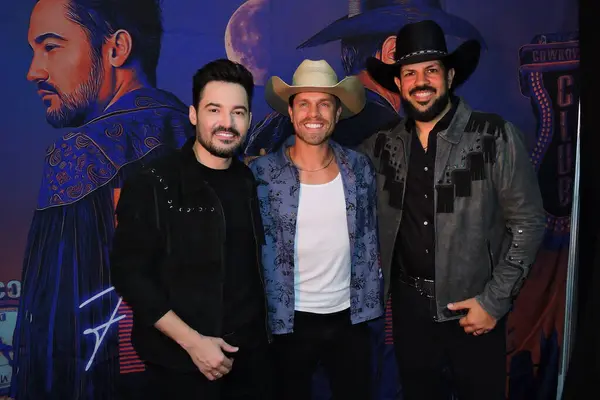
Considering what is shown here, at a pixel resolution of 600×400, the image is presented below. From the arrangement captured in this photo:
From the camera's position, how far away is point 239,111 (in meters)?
1.98

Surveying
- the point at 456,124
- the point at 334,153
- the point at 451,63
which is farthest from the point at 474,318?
the point at 451,63

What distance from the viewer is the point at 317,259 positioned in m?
2.22

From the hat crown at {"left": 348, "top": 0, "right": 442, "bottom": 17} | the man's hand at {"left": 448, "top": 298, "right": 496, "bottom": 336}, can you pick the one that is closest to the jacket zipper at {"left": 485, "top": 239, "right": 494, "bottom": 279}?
the man's hand at {"left": 448, "top": 298, "right": 496, "bottom": 336}

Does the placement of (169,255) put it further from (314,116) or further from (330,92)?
(330,92)

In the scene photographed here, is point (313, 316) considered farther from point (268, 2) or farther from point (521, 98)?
point (521, 98)

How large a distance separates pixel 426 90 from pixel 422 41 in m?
0.24

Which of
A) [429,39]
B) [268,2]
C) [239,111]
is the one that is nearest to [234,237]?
[239,111]

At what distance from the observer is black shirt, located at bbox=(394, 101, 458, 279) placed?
7.37ft

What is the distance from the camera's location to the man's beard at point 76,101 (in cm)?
260

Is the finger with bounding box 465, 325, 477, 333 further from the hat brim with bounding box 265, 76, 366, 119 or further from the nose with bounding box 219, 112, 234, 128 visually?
the nose with bounding box 219, 112, 234, 128

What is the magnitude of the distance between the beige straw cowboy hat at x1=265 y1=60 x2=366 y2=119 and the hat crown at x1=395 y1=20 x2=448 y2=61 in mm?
290

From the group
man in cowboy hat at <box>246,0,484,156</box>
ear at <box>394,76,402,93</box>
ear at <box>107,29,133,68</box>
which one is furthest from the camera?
man in cowboy hat at <box>246,0,484,156</box>

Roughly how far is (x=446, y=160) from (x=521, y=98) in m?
1.37

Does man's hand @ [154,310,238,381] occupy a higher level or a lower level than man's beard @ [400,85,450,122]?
lower
